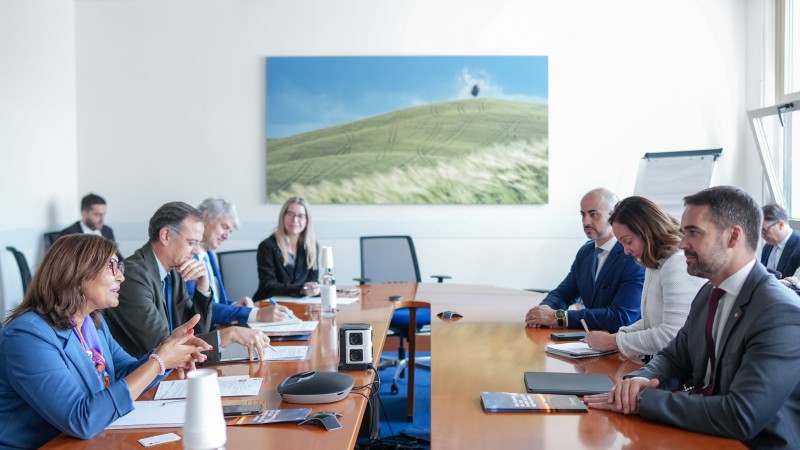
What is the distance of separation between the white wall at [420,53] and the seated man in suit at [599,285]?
92.2 inches

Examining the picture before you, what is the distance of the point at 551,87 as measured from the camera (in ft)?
19.4

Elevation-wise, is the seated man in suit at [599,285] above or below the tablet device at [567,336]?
above

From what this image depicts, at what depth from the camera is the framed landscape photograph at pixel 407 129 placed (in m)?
5.91

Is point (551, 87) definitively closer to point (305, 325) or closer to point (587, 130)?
point (587, 130)

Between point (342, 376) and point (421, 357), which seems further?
point (421, 357)

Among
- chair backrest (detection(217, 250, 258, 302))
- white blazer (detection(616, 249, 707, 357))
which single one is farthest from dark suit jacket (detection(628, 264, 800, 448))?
chair backrest (detection(217, 250, 258, 302))

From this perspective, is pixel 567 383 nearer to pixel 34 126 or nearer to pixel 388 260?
pixel 388 260

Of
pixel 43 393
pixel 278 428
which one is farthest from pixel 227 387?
pixel 43 393

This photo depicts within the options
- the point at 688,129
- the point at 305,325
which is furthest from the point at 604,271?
the point at 688,129

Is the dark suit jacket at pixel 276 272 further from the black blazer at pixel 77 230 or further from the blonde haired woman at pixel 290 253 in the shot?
the black blazer at pixel 77 230

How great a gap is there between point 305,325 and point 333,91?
329cm

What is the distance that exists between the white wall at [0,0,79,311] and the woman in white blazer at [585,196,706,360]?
4.44 m

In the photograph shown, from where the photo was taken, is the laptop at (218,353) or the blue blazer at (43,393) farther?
the laptop at (218,353)

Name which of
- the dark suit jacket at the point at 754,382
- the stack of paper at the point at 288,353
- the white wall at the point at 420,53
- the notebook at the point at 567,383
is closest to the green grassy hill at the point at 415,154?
the white wall at the point at 420,53
